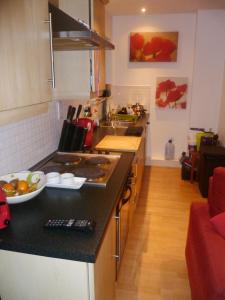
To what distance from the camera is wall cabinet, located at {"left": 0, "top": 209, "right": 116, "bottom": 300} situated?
101 cm

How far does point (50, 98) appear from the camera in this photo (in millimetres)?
1316

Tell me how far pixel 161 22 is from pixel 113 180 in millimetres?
3271

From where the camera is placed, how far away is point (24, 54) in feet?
3.42

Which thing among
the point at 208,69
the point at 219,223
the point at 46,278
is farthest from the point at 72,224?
the point at 208,69

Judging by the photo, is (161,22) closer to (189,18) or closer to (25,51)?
(189,18)

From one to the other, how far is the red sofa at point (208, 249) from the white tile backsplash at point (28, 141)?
1.21 metres

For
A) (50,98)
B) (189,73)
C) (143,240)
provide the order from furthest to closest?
(189,73) < (143,240) < (50,98)

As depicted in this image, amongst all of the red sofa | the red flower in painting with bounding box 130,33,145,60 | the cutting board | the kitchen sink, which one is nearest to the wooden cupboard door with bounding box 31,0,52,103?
the cutting board

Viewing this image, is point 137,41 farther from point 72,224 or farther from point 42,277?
point 42,277

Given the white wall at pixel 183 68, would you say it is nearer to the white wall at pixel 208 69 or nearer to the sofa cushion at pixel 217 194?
the white wall at pixel 208 69

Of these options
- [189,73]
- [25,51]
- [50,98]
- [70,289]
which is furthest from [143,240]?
[189,73]

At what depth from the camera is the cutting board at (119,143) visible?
230cm

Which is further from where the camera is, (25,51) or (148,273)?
(148,273)

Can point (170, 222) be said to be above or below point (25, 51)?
below
